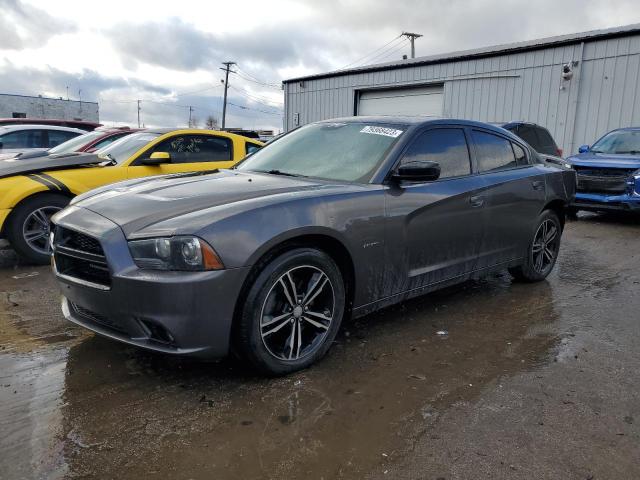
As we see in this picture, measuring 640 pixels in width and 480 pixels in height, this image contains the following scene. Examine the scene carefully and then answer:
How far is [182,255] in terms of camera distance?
104 inches

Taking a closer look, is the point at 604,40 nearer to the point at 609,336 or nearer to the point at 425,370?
the point at 609,336

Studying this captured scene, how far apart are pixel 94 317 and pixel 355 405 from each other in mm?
1553

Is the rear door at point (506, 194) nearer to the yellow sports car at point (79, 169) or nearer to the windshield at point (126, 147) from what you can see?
the yellow sports car at point (79, 169)

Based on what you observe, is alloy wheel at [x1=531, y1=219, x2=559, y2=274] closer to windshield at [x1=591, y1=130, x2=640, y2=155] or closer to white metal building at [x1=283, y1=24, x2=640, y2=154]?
windshield at [x1=591, y1=130, x2=640, y2=155]

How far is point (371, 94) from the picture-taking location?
2027cm

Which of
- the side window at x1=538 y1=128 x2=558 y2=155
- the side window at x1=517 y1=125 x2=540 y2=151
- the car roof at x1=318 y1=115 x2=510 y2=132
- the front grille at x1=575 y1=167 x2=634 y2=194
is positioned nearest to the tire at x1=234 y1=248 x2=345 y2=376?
the car roof at x1=318 y1=115 x2=510 y2=132

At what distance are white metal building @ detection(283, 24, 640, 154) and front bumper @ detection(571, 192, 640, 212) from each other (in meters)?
5.78

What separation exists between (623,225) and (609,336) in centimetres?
622

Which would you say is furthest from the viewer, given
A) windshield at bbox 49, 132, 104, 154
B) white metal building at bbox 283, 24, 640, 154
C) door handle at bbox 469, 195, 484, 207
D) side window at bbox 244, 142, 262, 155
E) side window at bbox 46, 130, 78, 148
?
white metal building at bbox 283, 24, 640, 154

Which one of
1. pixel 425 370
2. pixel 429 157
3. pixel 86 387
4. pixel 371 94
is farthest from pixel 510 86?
pixel 86 387

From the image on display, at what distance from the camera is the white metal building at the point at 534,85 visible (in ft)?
44.6

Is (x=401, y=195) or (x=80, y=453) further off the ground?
(x=401, y=195)

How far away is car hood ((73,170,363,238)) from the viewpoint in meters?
2.78

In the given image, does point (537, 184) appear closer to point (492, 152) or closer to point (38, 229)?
point (492, 152)
